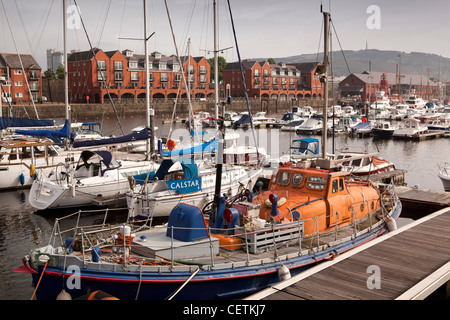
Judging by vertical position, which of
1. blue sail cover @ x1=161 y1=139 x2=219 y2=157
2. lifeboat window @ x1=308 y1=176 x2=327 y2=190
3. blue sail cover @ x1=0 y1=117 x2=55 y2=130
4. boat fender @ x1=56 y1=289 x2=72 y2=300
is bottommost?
boat fender @ x1=56 y1=289 x2=72 y2=300

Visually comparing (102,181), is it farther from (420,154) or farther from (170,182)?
(420,154)

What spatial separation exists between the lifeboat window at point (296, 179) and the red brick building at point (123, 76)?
7002 cm

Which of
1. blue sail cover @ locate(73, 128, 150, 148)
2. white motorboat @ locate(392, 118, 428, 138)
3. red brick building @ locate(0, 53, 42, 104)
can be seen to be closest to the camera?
blue sail cover @ locate(73, 128, 150, 148)

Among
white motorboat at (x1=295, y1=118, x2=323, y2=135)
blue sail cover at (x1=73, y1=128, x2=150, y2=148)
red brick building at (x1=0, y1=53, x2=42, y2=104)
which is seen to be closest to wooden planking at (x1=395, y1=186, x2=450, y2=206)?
blue sail cover at (x1=73, y1=128, x2=150, y2=148)

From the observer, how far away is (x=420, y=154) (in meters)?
46.0

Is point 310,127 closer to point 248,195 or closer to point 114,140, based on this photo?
point 114,140

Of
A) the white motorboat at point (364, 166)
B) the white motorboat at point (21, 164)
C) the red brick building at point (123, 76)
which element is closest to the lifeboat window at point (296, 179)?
the white motorboat at point (364, 166)

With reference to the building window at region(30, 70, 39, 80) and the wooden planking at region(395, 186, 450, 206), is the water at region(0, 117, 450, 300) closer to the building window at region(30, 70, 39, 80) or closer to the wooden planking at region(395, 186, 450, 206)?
the wooden planking at region(395, 186, 450, 206)

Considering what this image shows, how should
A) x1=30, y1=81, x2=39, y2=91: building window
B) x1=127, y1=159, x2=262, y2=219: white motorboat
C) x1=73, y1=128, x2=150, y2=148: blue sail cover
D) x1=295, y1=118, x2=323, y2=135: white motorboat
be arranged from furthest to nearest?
x1=30, y1=81, x2=39, y2=91: building window, x1=295, y1=118, x2=323, y2=135: white motorboat, x1=73, y1=128, x2=150, y2=148: blue sail cover, x1=127, y1=159, x2=262, y2=219: white motorboat

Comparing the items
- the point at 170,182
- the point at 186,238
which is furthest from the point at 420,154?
the point at 186,238

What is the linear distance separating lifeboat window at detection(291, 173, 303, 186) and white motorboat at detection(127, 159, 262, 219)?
16.1ft

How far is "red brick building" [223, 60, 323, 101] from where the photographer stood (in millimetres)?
111062

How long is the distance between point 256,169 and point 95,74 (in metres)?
68.8

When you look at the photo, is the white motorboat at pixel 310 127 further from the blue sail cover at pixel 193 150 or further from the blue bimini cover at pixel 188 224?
the blue bimini cover at pixel 188 224
